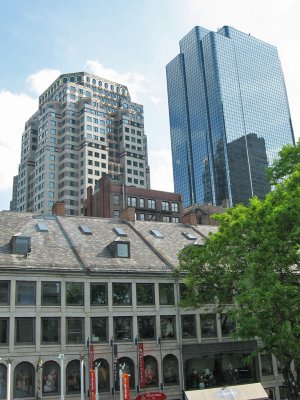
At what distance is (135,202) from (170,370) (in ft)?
197

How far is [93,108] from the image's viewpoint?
15612cm

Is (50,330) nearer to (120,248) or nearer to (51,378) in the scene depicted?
(51,378)

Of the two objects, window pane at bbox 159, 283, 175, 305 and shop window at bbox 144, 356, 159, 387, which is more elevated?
window pane at bbox 159, 283, 175, 305

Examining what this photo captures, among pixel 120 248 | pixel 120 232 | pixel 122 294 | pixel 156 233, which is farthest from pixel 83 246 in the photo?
pixel 156 233

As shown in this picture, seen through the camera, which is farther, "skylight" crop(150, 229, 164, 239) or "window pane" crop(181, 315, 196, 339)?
"skylight" crop(150, 229, 164, 239)

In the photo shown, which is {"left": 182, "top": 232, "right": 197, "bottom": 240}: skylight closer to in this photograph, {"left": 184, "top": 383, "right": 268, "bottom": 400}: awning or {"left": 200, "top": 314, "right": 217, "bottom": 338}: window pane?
{"left": 200, "top": 314, "right": 217, "bottom": 338}: window pane

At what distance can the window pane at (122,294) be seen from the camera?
4159 cm

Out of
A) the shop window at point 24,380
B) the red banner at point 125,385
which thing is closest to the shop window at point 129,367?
the red banner at point 125,385

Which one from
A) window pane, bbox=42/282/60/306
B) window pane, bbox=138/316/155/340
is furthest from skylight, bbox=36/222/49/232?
window pane, bbox=138/316/155/340

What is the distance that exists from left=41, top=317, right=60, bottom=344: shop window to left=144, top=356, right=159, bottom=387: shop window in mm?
7923

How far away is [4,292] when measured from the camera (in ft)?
124

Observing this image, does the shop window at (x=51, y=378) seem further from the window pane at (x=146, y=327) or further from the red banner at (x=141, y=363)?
the window pane at (x=146, y=327)

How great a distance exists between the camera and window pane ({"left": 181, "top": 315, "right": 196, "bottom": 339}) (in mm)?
43250

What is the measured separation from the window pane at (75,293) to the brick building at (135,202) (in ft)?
180
